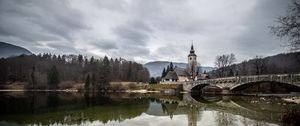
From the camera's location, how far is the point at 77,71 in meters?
120

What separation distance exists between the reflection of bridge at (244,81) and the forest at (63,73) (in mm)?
29910

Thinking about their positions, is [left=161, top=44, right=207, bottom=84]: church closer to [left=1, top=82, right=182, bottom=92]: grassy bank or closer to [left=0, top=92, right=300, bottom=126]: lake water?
[left=1, top=82, right=182, bottom=92]: grassy bank

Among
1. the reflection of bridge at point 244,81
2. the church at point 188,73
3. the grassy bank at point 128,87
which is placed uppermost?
the church at point 188,73

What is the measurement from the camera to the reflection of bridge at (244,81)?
4334 cm

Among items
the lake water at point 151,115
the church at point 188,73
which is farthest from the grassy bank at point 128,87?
the lake water at point 151,115

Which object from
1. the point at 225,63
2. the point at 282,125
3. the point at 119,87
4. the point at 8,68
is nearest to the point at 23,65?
the point at 8,68

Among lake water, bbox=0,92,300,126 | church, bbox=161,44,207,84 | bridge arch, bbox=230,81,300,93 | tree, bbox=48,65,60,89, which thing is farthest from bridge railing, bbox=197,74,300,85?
tree, bbox=48,65,60,89

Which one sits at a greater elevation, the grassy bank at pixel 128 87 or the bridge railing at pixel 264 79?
the bridge railing at pixel 264 79

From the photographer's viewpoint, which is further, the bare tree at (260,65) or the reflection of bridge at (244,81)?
the bare tree at (260,65)

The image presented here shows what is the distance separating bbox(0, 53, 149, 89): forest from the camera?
3498 inches

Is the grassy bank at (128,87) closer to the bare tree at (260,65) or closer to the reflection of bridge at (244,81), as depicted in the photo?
the reflection of bridge at (244,81)

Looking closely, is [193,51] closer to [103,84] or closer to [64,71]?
[103,84]

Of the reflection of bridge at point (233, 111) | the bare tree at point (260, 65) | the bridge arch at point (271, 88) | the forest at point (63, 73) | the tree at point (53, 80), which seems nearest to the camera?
the reflection of bridge at point (233, 111)

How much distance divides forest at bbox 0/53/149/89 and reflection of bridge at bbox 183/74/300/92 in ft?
98.1
